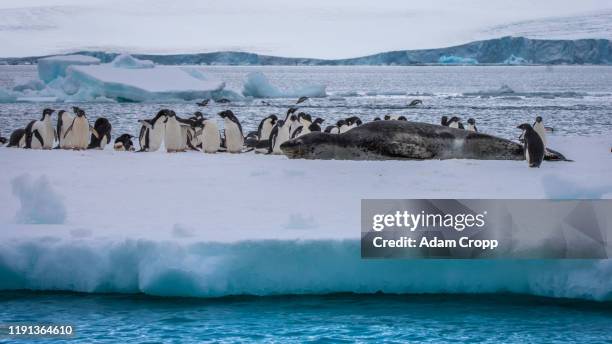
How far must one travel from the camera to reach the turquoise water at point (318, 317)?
420cm

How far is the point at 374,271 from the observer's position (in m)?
4.82

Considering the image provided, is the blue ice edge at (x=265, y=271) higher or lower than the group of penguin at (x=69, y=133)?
lower

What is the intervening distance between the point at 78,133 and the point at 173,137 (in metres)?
1.27

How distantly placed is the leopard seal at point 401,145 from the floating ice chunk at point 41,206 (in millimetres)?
3024

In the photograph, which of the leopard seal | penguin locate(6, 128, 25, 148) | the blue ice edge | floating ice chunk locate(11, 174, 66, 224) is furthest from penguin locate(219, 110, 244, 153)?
the blue ice edge

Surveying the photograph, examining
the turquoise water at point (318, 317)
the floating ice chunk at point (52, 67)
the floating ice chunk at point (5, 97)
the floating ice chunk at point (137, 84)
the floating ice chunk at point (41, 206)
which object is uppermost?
the floating ice chunk at point (52, 67)

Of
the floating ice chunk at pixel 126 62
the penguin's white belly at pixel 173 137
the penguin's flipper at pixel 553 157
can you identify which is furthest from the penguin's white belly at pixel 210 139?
the floating ice chunk at pixel 126 62

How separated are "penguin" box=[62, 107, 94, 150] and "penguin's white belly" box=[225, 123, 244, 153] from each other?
5.28 feet

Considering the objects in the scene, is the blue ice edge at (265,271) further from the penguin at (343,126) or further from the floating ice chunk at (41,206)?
the penguin at (343,126)

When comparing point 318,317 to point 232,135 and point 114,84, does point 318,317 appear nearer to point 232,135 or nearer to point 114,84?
point 232,135

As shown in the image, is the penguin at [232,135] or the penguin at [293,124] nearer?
the penguin at [232,135]

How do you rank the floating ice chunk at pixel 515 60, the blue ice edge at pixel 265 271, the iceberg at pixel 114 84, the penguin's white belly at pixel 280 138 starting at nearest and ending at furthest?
the blue ice edge at pixel 265 271 < the penguin's white belly at pixel 280 138 < the iceberg at pixel 114 84 < the floating ice chunk at pixel 515 60

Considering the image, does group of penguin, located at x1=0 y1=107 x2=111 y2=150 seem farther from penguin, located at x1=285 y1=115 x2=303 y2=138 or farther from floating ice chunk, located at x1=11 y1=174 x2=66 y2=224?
floating ice chunk, located at x1=11 y1=174 x2=66 y2=224

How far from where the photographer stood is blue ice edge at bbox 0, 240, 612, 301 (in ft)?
15.2
